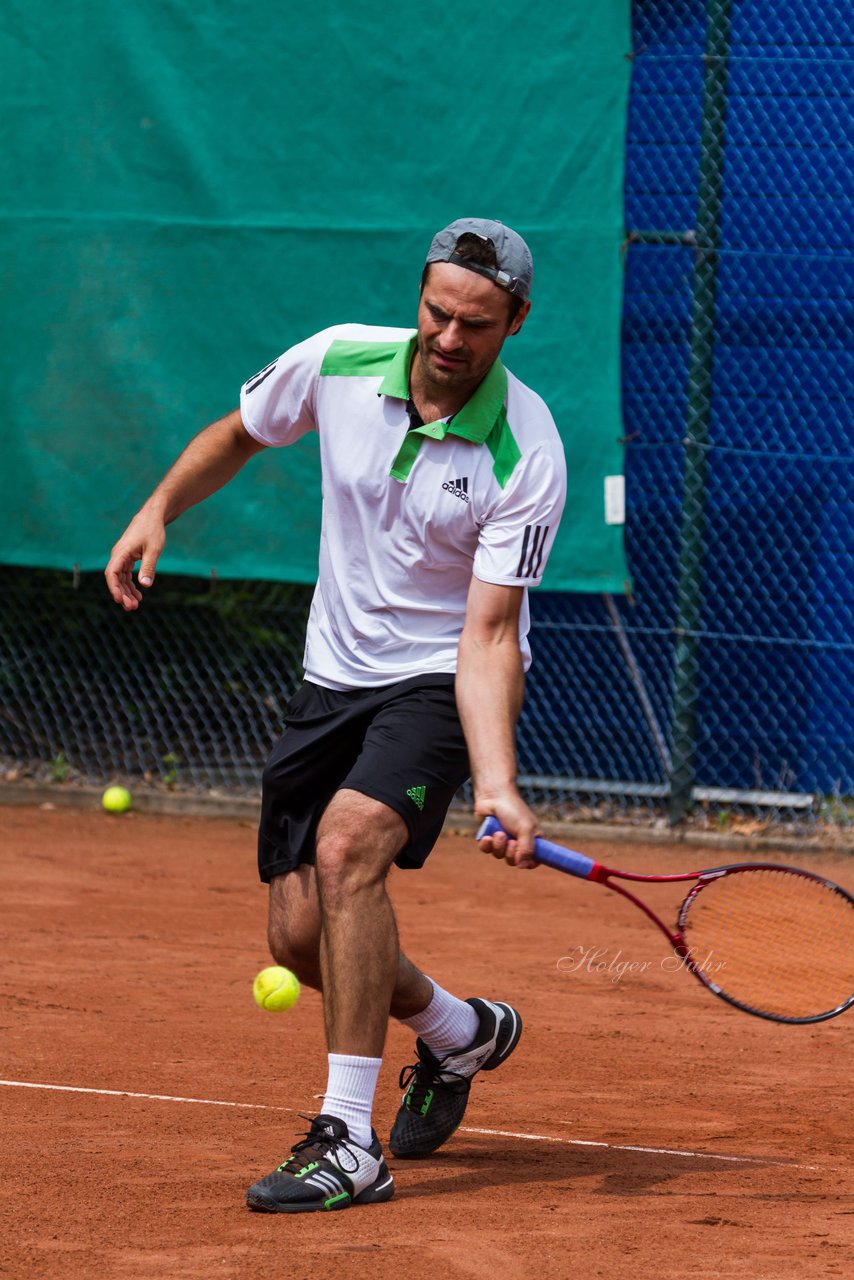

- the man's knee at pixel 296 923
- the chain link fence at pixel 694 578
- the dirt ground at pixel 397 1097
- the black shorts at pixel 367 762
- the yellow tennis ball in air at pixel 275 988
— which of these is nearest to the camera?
the dirt ground at pixel 397 1097

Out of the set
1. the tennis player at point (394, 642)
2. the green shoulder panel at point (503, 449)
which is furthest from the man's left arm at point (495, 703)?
the green shoulder panel at point (503, 449)

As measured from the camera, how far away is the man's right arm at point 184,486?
146 inches

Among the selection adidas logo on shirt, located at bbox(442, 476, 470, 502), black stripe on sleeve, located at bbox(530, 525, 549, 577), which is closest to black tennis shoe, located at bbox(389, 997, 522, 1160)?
black stripe on sleeve, located at bbox(530, 525, 549, 577)

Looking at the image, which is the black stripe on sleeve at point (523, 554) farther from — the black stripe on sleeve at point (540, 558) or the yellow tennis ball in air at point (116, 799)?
the yellow tennis ball in air at point (116, 799)

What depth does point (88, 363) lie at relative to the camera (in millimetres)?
7305

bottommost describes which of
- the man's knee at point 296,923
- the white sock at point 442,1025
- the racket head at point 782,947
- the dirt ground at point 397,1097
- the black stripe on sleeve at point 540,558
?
the dirt ground at point 397,1097

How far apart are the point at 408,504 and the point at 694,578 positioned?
374 cm

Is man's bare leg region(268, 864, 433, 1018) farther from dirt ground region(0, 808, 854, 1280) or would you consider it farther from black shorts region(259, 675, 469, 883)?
dirt ground region(0, 808, 854, 1280)

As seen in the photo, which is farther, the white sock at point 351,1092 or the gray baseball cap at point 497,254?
the gray baseball cap at point 497,254

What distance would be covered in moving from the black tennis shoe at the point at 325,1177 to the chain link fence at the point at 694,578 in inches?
160

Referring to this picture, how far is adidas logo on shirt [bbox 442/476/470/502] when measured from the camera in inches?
142

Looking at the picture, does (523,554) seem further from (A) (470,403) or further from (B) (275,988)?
(B) (275,988)

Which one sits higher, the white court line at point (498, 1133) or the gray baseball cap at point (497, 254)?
the gray baseball cap at point (497, 254)

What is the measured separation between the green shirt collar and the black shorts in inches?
19.9
